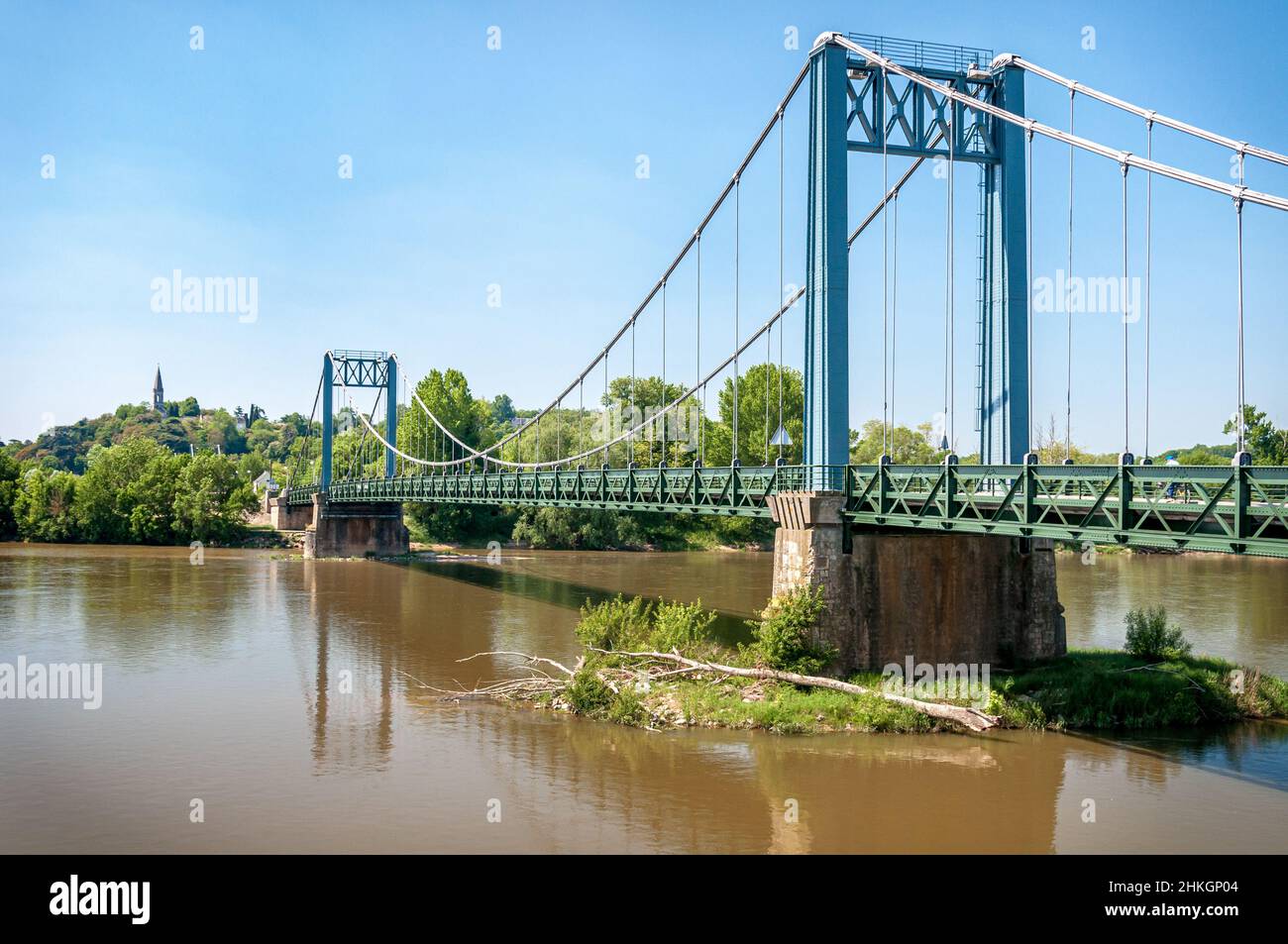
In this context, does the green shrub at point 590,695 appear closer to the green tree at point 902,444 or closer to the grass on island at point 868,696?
the grass on island at point 868,696

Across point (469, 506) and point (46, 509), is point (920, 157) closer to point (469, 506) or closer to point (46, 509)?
point (469, 506)

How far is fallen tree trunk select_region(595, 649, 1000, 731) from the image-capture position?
15.9m

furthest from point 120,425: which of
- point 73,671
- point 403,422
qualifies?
point 73,671

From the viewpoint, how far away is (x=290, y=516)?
6362 cm

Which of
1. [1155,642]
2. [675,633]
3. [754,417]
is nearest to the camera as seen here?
[675,633]

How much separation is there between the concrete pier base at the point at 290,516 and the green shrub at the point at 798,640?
161ft

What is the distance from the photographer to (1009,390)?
1994 cm

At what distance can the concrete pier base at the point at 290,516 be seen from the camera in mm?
63062

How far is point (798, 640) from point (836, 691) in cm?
114

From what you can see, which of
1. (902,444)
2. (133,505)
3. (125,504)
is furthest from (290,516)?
(902,444)

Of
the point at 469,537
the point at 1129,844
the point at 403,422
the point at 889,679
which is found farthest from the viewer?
the point at 403,422

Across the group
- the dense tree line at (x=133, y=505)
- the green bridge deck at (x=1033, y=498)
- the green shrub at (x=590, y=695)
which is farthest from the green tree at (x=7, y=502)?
the green shrub at (x=590, y=695)
